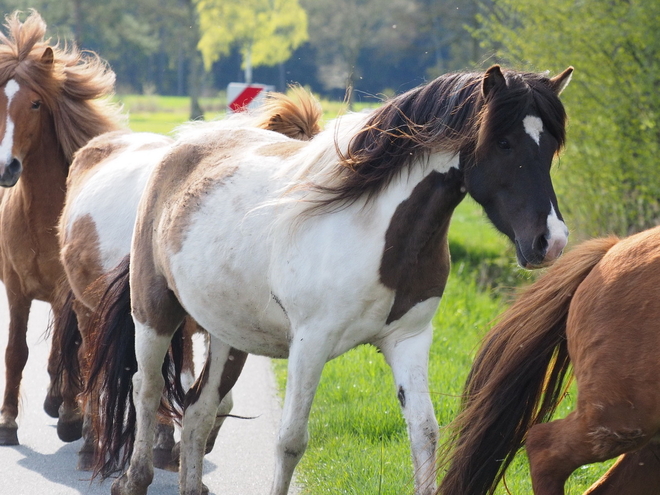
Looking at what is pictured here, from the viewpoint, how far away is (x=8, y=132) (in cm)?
541

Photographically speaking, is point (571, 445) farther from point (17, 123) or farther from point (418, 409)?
point (17, 123)

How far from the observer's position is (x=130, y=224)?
498 centimetres

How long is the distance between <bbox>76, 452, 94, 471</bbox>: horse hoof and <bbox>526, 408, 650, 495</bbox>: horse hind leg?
279cm

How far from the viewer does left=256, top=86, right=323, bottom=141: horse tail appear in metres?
5.29

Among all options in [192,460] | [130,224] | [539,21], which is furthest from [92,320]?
[539,21]

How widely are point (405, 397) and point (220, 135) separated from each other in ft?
5.39

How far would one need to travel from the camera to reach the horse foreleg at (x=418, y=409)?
3.41 metres

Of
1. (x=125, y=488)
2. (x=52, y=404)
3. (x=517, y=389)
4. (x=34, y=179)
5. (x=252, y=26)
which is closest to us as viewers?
(x=517, y=389)

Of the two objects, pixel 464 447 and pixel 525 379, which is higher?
pixel 525 379

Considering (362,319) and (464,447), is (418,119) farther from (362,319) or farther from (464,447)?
(464,447)

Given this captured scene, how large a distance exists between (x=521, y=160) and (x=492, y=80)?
286mm

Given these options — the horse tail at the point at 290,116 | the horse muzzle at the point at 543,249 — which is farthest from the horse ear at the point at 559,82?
the horse tail at the point at 290,116

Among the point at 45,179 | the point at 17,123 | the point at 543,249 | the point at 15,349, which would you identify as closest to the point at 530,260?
the point at 543,249

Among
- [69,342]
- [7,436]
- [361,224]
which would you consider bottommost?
[7,436]
